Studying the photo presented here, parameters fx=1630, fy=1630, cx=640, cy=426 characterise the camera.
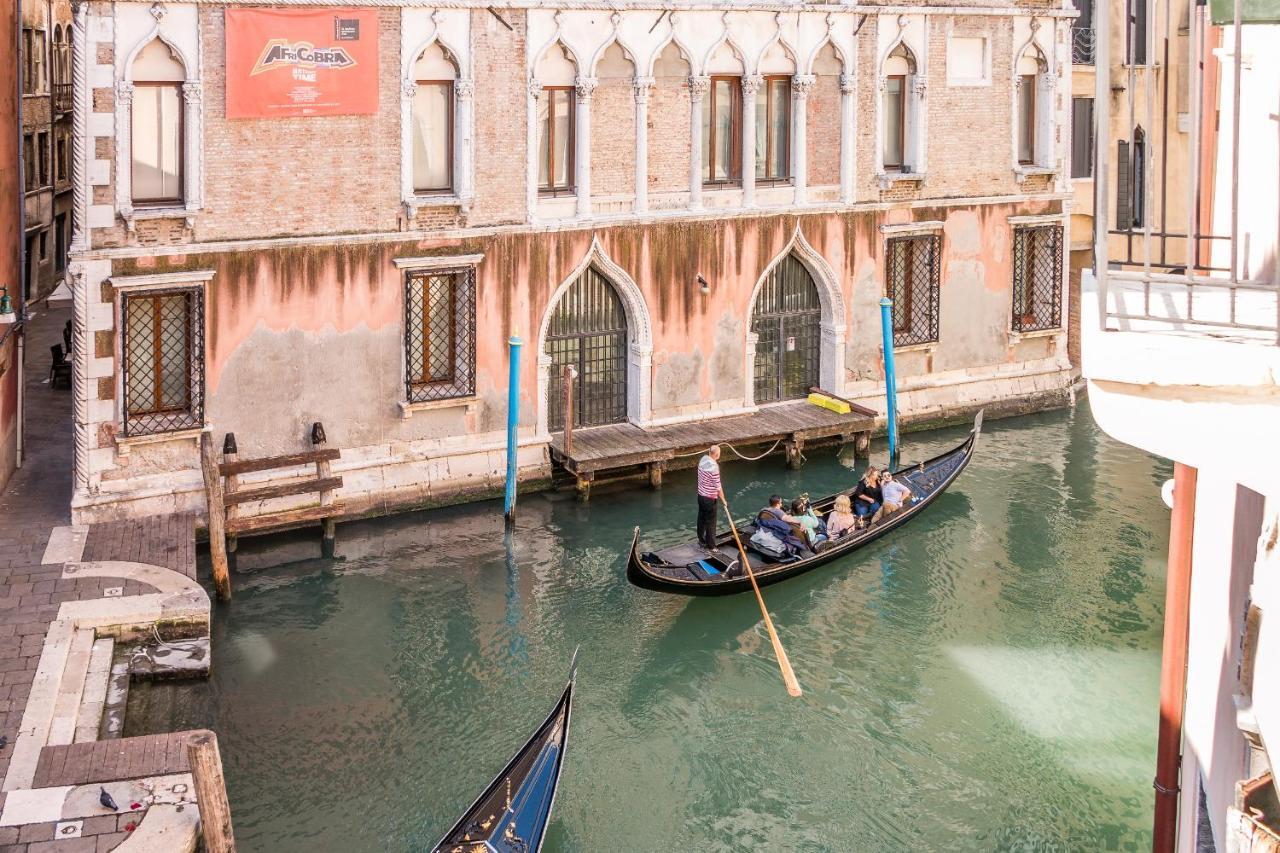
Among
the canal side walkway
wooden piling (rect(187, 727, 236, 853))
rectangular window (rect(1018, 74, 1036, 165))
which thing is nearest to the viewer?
wooden piling (rect(187, 727, 236, 853))

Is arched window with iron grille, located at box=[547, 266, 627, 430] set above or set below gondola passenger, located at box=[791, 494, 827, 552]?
above

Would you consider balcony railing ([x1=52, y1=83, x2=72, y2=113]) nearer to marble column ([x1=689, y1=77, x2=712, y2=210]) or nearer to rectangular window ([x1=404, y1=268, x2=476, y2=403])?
rectangular window ([x1=404, y1=268, x2=476, y2=403])

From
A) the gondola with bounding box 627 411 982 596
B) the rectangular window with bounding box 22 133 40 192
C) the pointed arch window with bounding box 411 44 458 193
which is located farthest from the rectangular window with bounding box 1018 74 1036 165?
the rectangular window with bounding box 22 133 40 192

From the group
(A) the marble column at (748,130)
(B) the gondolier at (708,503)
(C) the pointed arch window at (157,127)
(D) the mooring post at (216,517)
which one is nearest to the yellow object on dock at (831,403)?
(A) the marble column at (748,130)

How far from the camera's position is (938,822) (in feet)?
36.6

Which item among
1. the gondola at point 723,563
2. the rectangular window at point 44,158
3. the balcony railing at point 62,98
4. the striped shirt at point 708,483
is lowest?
the gondola at point 723,563

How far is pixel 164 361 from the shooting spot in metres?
16.2

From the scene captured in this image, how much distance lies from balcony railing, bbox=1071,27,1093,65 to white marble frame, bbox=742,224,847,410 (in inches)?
255

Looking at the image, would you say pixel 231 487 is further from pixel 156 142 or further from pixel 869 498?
pixel 869 498

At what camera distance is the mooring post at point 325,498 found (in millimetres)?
16484

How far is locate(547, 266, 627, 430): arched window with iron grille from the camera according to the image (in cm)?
1873

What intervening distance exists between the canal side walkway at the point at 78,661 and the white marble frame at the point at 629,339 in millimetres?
4406

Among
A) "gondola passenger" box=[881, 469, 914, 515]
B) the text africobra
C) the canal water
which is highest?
the text africobra

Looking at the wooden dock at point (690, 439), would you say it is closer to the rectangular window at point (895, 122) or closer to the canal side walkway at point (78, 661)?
the rectangular window at point (895, 122)
